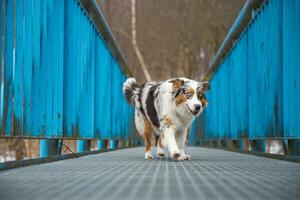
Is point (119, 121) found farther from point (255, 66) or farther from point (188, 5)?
point (188, 5)

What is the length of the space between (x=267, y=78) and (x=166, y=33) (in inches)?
800

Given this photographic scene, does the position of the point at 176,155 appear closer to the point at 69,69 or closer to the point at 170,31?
the point at 69,69

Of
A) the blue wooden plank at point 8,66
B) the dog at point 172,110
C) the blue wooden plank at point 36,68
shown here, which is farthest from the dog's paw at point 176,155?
the blue wooden plank at point 8,66

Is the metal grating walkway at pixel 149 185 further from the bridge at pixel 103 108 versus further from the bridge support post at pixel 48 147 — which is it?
the bridge support post at pixel 48 147

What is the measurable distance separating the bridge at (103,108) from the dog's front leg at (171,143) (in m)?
0.23

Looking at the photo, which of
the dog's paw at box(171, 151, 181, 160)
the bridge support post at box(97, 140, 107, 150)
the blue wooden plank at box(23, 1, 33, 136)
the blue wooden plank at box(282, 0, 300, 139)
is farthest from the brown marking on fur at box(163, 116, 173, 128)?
the bridge support post at box(97, 140, 107, 150)

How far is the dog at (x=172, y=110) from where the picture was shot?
238 inches

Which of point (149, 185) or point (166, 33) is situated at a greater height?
point (166, 33)

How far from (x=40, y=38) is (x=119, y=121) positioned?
6744 mm

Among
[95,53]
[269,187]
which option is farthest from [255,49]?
[269,187]

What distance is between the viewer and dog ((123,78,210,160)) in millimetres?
6035

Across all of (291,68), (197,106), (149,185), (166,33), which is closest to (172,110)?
(197,106)

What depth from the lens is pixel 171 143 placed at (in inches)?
235

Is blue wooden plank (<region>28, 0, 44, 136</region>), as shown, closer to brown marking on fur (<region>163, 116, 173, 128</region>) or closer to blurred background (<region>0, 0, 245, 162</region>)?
brown marking on fur (<region>163, 116, 173, 128</region>)
